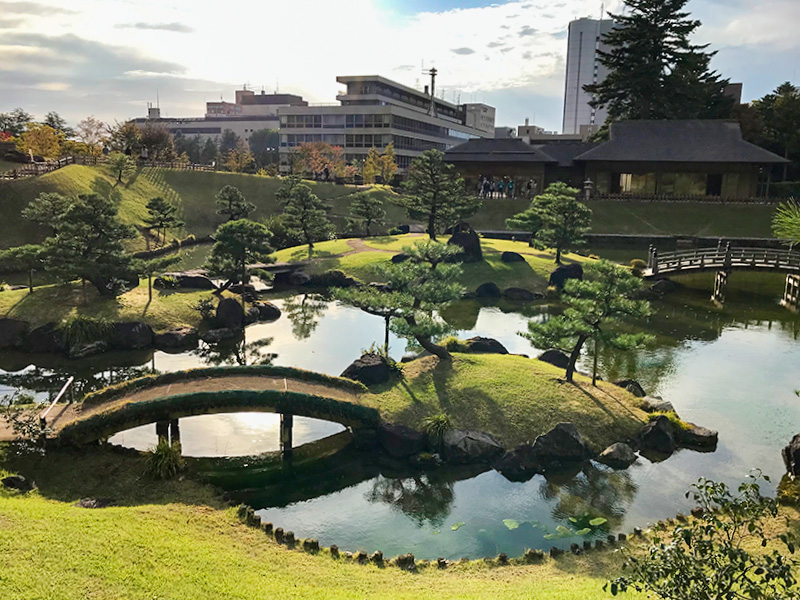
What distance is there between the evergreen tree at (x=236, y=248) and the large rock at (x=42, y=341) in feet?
23.9

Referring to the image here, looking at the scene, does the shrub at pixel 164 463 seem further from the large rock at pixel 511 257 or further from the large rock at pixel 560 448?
the large rock at pixel 511 257

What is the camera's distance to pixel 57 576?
8148 mm

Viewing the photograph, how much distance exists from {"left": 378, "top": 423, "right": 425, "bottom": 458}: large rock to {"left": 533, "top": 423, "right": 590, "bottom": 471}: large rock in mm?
2982

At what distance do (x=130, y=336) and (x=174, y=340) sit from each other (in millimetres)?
1661

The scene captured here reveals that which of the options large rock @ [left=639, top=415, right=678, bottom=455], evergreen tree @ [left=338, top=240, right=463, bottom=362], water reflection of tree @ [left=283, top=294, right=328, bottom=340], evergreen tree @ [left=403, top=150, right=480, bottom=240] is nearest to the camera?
large rock @ [left=639, top=415, right=678, bottom=455]

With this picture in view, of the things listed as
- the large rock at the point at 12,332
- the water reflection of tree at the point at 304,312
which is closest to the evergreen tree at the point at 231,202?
the water reflection of tree at the point at 304,312

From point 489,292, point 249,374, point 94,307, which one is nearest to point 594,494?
point 249,374

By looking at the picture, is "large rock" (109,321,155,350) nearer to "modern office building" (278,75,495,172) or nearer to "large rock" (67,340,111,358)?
"large rock" (67,340,111,358)

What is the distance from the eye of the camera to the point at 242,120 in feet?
449

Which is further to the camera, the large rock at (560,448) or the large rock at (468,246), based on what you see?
the large rock at (468,246)

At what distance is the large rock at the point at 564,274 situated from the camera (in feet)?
112

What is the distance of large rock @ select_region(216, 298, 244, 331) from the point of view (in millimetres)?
26562

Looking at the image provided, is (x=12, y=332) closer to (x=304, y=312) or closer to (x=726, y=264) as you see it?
(x=304, y=312)

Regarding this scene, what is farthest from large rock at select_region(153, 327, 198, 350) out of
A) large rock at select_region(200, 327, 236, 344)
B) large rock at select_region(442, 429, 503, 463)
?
large rock at select_region(442, 429, 503, 463)
